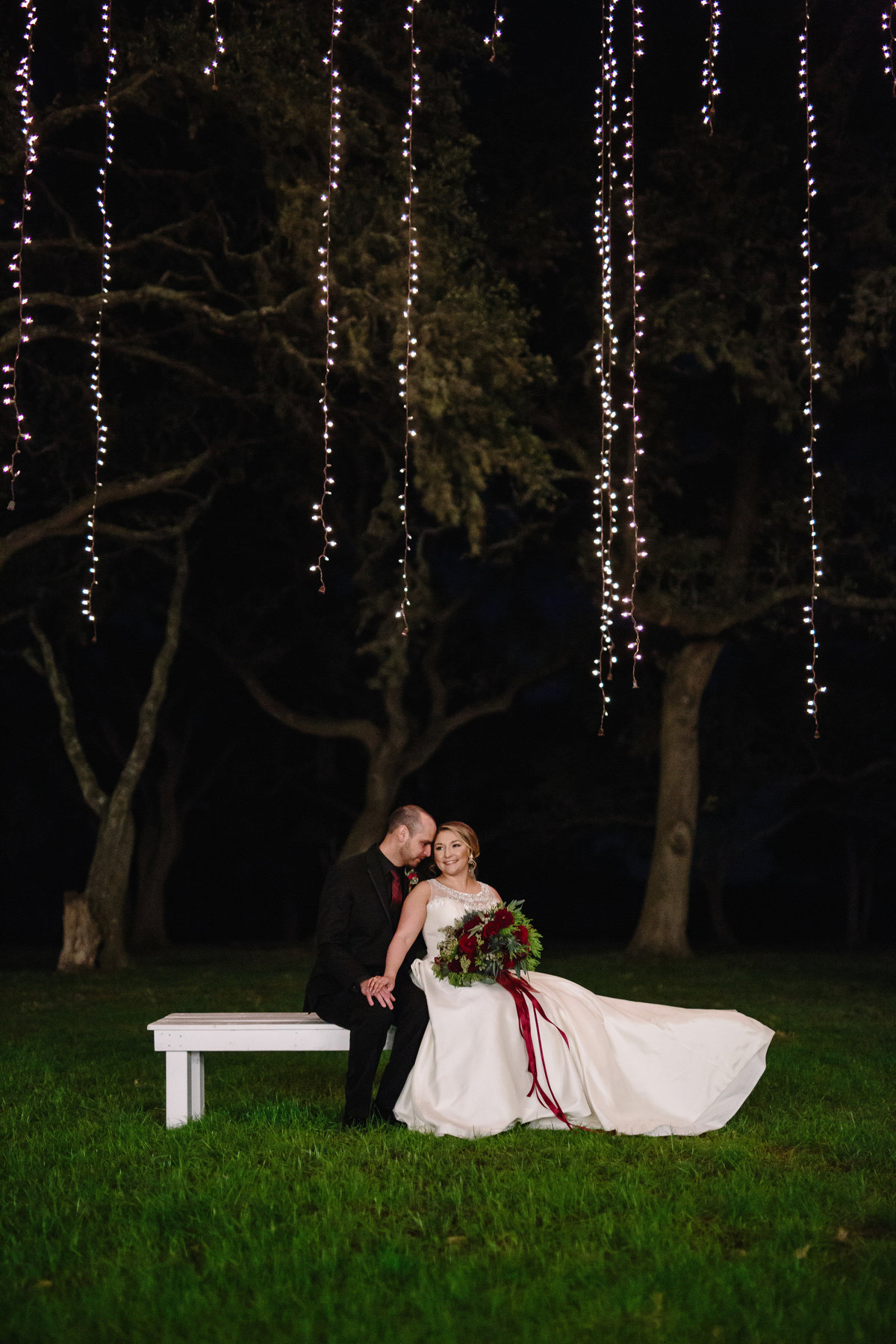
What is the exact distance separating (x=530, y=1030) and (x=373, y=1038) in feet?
2.43

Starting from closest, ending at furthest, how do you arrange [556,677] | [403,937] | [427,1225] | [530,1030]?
[427,1225] < [530,1030] < [403,937] < [556,677]

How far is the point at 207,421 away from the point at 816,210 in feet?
29.1

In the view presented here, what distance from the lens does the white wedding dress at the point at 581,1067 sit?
250 inches

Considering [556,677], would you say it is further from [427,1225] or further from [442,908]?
[427,1225]

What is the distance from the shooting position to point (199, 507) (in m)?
19.5

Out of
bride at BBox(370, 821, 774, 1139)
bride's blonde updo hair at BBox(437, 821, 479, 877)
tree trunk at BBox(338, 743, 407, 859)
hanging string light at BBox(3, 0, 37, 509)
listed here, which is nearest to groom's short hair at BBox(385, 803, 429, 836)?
bride's blonde updo hair at BBox(437, 821, 479, 877)

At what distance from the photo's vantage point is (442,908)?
690 cm

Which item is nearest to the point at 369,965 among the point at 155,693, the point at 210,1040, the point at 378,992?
the point at 378,992

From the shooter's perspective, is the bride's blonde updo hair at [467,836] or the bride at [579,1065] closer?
the bride at [579,1065]

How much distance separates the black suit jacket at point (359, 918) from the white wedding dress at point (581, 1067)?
46cm

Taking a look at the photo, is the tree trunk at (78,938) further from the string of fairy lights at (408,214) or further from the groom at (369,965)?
the groom at (369,965)

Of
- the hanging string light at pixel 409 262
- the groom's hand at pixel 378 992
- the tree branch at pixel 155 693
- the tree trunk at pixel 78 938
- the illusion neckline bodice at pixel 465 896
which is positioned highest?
the hanging string light at pixel 409 262

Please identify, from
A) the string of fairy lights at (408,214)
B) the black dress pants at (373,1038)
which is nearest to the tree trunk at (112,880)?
the string of fairy lights at (408,214)

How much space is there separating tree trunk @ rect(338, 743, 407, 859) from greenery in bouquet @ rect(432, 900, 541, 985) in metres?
15.8
